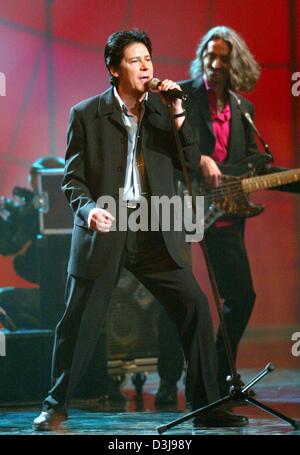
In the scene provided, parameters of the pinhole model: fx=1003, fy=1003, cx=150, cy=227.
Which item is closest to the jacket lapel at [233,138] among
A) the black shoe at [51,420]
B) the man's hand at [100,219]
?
the man's hand at [100,219]

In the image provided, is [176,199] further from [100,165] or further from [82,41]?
[82,41]

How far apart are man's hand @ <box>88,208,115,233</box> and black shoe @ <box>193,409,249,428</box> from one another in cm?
92

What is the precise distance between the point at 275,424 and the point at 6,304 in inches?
89.0

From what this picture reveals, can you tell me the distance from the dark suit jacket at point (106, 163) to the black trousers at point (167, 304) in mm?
55

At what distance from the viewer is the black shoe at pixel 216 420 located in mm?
4207

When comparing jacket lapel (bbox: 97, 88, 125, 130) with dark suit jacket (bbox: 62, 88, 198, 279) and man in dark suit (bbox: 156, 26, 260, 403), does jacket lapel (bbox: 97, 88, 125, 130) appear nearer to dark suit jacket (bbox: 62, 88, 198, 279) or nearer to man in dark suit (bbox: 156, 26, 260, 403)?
dark suit jacket (bbox: 62, 88, 198, 279)

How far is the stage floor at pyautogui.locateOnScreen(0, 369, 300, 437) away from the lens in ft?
13.8

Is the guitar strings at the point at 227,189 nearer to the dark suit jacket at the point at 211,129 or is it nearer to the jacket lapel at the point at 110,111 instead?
the dark suit jacket at the point at 211,129

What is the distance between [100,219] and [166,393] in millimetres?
1812

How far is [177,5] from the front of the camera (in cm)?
721
